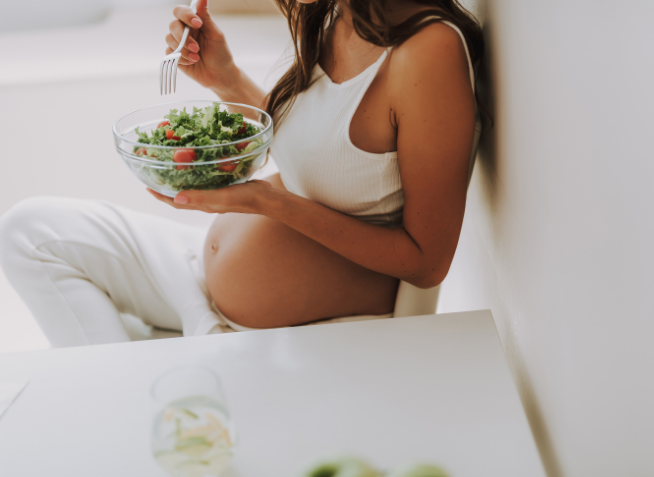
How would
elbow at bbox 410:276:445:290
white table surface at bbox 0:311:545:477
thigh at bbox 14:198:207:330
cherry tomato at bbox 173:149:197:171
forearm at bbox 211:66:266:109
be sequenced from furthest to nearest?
forearm at bbox 211:66:266:109, thigh at bbox 14:198:207:330, elbow at bbox 410:276:445:290, cherry tomato at bbox 173:149:197:171, white table surface at bbox 0:311:545:477

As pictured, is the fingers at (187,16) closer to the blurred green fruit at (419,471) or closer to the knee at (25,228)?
the knee at (25,228)

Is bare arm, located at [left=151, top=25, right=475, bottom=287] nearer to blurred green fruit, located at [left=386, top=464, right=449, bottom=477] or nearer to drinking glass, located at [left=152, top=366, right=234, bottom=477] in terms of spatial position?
drinking glass, located at [left=152, top=366, right=234, bottom=477]

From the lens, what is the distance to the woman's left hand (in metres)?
0.80

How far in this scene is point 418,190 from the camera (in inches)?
34.1

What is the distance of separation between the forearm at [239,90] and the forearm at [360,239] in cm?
41

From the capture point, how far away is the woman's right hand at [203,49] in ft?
3.46

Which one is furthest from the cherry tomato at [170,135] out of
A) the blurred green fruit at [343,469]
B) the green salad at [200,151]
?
the blurred green fruit at [343,469]

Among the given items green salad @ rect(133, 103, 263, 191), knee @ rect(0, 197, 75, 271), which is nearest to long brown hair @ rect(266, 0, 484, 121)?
green salad @ rect(133, 103, 263, 191)

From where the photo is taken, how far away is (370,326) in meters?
0.77

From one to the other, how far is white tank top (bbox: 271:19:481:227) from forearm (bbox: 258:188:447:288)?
0.06 meters

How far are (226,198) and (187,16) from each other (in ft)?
1.42

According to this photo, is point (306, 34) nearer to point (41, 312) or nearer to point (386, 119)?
point (386, 119)

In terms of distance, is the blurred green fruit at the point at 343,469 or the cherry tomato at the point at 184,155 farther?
the cherry tomato at the point at 184,155

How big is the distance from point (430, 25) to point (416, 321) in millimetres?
437
